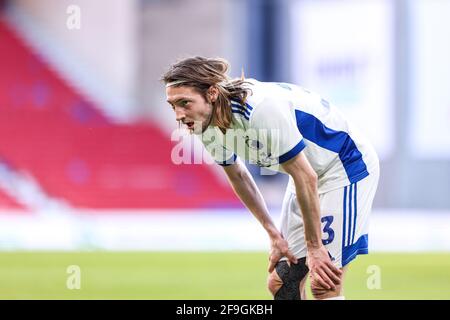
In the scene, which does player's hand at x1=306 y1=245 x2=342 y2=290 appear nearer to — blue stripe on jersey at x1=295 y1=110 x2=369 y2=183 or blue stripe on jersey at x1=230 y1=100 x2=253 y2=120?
blue stripe on jersey at x1=295 y1=110 x2=369 y2=183

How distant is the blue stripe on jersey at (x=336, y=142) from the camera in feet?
17.0

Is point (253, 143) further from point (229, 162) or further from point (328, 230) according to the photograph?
point (328, 230)

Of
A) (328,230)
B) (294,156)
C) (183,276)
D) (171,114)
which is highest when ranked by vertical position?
(171,114)

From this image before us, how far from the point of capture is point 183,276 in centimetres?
1123

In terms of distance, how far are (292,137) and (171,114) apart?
15.2 m

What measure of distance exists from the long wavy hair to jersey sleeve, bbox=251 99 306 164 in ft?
0.49

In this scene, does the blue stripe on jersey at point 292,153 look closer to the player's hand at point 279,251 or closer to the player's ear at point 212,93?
the player's ear at point 212,93

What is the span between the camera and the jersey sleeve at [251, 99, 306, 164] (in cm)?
488

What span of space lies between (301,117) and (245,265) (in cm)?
765

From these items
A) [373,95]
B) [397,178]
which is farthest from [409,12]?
[397,178]

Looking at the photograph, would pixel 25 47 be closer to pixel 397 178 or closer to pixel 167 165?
pixel 167 165

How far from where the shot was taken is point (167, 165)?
1973 cm

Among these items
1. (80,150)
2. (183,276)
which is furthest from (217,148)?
(80,150)

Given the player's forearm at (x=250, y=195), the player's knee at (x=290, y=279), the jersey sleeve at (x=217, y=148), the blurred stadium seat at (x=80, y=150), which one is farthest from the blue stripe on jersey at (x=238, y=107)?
the blurred stadium seat at (x=80, y=150)
